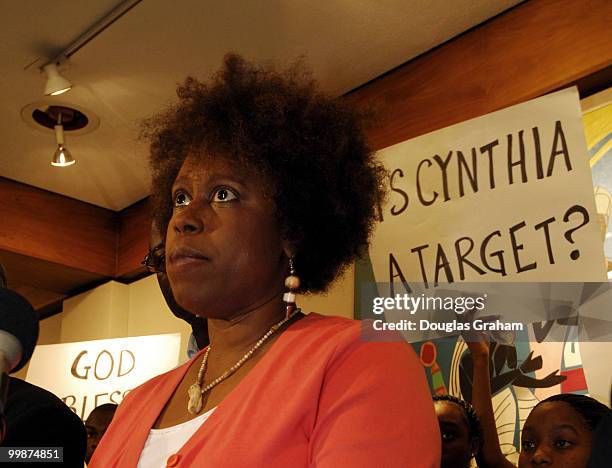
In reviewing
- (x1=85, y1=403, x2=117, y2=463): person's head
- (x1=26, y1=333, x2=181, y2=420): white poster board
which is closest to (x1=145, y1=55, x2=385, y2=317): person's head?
(x1=85, y1=403, x2=117, y2=463): person's head

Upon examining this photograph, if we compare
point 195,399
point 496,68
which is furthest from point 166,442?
point 496,68

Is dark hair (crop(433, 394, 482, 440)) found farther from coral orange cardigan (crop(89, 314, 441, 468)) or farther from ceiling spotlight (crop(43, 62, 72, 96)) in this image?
ceiling spotlight (crop(43, 62, 72, 96))

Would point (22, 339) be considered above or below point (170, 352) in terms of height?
below

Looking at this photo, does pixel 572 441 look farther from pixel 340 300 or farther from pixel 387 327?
pixel 340 300

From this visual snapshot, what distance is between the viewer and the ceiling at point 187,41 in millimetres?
2414

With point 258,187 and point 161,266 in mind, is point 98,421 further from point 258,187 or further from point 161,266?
point 258,187

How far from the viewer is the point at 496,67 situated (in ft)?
7.92

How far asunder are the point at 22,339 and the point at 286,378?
432mm

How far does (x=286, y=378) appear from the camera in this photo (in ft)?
3.34

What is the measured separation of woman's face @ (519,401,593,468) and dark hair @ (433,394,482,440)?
0.22 m

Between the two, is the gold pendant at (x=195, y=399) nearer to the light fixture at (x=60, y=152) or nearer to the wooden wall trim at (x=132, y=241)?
the light fixture at (x=60, y=152)

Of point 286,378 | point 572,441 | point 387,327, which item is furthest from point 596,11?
point 286,378

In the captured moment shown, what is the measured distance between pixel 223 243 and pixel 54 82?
173cm

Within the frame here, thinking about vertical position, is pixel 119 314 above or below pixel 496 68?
below
